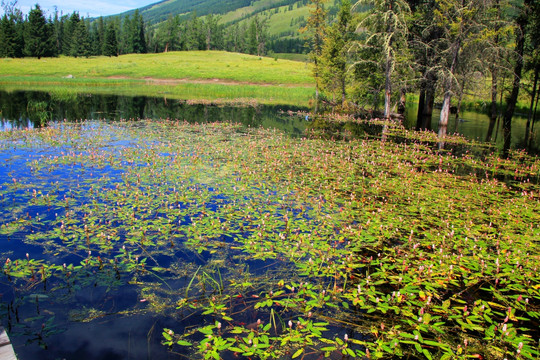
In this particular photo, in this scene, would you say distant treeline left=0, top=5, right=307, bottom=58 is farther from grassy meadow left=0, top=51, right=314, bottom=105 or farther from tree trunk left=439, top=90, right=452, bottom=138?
tree trunk left=439, top=90, right=452, bottom=138

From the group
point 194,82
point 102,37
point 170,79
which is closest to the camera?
point 194,82

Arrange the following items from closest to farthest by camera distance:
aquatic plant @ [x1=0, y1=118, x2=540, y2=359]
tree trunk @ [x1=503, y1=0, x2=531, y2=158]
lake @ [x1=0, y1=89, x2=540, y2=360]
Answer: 1. lake @ [x1=0, y1=89, x2=540, y2=360]
2. aquatic plant @ [x1=0, y1=118, x2=540, y2=359]
3. tree trunk @ [x1=503, y1=0, x2=531, y2=158]

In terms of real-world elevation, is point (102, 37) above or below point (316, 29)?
above

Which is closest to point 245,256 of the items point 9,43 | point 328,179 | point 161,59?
point 328,179

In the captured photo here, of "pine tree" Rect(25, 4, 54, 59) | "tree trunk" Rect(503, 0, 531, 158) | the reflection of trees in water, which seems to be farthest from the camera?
"pine tree" Rect(25, 4, 54, 59)

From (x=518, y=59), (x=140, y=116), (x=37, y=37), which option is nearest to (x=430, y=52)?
(x=518, y=59)

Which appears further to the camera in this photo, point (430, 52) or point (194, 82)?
Answer: point (194, 82)

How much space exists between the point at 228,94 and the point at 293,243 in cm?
5560

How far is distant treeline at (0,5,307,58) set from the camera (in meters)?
99.3

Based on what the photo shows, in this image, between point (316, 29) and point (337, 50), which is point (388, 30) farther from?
point (316, 29)

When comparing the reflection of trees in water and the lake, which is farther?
the reflection of trees in water

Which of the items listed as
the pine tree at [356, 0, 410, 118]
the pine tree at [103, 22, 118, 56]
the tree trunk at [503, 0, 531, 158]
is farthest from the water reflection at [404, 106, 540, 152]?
the pine tree at [103, 22, 118, 56]

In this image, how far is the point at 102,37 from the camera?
12681 centimetres

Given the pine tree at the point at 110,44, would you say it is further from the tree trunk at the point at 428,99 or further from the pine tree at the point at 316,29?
the tree trunk at the point at 428,99
